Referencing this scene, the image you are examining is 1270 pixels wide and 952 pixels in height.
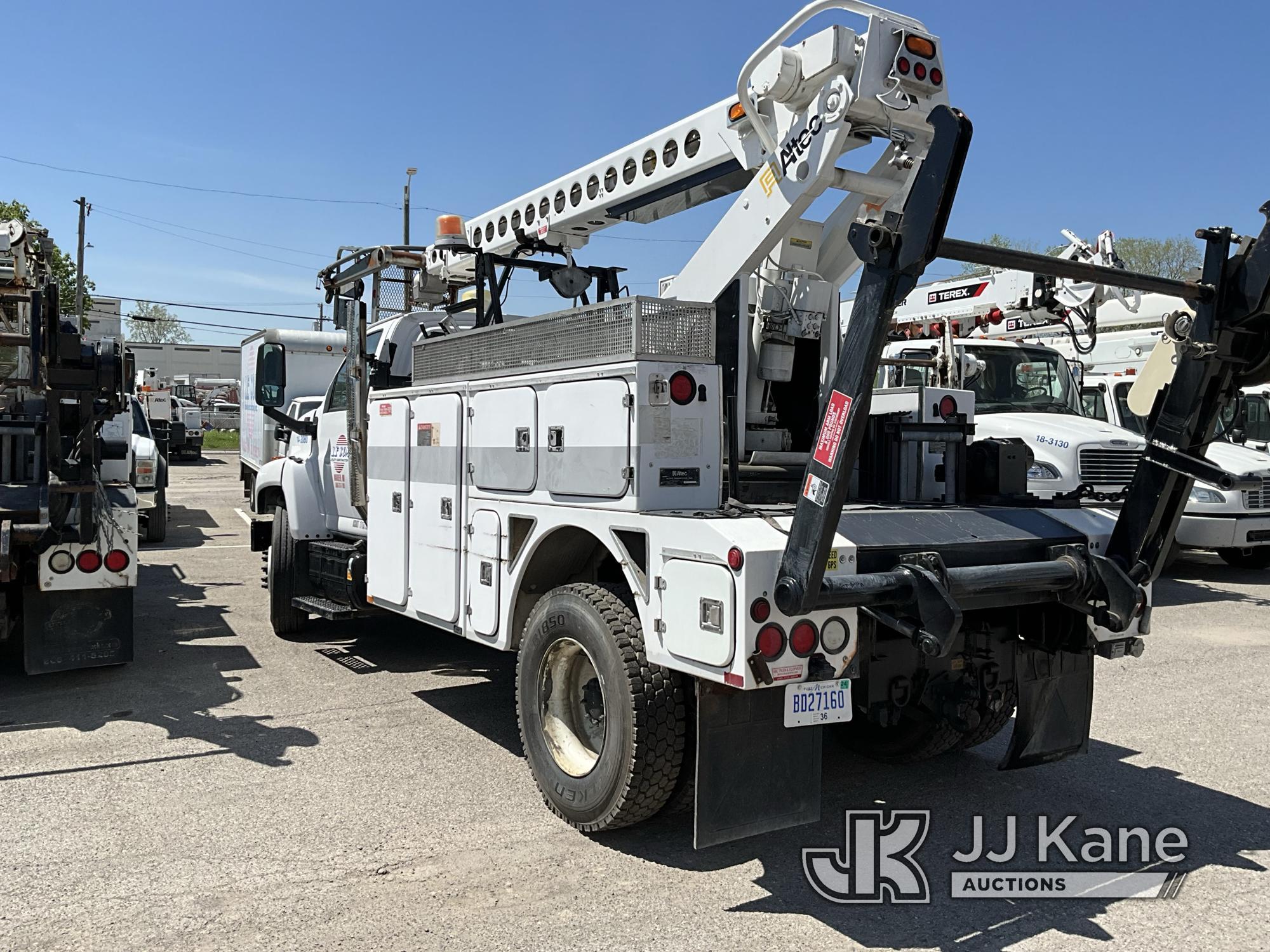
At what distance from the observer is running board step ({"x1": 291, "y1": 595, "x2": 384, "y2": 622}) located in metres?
7.32

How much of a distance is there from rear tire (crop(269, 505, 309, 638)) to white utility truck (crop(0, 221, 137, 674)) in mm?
1228

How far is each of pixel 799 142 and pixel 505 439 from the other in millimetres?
1961

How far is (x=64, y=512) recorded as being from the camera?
20.5 ft

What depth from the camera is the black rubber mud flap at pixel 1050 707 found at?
4.59 m

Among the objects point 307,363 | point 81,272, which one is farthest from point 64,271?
point 307,363

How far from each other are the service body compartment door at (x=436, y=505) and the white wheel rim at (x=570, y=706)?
1.03m

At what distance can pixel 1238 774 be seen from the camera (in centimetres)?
539

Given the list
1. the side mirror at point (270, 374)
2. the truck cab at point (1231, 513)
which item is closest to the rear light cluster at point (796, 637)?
the side mirror at point (270, 374)

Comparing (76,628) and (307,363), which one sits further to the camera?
(307,363)

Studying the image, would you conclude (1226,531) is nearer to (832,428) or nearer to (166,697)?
(832,428)

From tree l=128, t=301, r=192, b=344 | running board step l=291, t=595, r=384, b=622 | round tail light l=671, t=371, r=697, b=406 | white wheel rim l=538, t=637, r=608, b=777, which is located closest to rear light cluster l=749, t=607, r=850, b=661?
round tail light l=671, t=371, r=697, b=406

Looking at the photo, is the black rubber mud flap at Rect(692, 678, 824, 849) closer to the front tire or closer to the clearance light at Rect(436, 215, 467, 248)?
the front tire

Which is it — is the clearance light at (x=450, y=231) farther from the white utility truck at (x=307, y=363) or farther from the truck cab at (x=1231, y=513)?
the truck cab at (x=1231, y=513)

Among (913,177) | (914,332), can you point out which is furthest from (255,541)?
(914,332)
